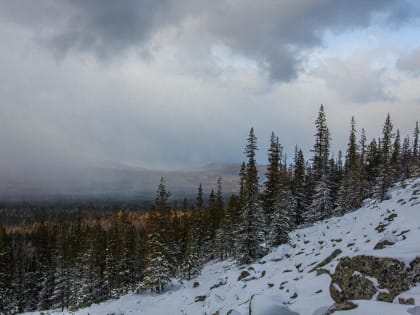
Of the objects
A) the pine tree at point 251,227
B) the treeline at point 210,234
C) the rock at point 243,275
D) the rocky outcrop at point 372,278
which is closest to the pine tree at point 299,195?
the treeline at point 210,234

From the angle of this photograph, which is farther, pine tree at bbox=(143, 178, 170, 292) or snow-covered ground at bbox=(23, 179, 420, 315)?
pine tree at bbox=(143, 178, 170, 292)

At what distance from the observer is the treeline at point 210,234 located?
40147mm

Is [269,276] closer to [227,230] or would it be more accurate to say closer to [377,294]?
[377,294]

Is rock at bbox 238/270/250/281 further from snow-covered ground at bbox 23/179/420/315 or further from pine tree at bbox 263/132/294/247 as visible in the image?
pine tree at bbox 263/132/294/247

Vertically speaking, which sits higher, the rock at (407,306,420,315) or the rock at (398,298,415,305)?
the rock at (407,306,420,315)

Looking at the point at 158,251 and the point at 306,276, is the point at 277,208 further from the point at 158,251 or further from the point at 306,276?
the point at 306,276

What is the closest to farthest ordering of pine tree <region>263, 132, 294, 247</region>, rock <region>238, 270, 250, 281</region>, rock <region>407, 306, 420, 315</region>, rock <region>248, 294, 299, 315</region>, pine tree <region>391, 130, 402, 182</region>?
rock <region>407, 306, 420, 315</region>, rock <region>248, 294, 299, 315</region>, rock <region>238, 270, 250, 281</region>, pine tree <region>263, 132, 294, 247</region>, pine tree <region>391, 130, 402, 182</region>

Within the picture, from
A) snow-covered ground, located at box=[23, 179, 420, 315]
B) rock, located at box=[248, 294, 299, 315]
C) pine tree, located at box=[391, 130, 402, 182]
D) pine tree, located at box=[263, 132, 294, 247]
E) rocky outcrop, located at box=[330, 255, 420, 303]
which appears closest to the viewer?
rocky outcrop, located at box=[330, 255, 420, 303]

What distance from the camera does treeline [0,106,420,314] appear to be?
4015 centimetres

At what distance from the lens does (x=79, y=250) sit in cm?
7138

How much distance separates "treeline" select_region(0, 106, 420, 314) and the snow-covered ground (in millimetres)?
5844

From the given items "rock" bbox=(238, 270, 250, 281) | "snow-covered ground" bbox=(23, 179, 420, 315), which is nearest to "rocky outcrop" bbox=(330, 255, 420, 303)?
"snow-covered ground" bbox=(23, 179, 420, 315)

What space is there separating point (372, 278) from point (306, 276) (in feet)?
31.8

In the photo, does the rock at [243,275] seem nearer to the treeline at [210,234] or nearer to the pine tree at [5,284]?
the treeline at [210,234]
